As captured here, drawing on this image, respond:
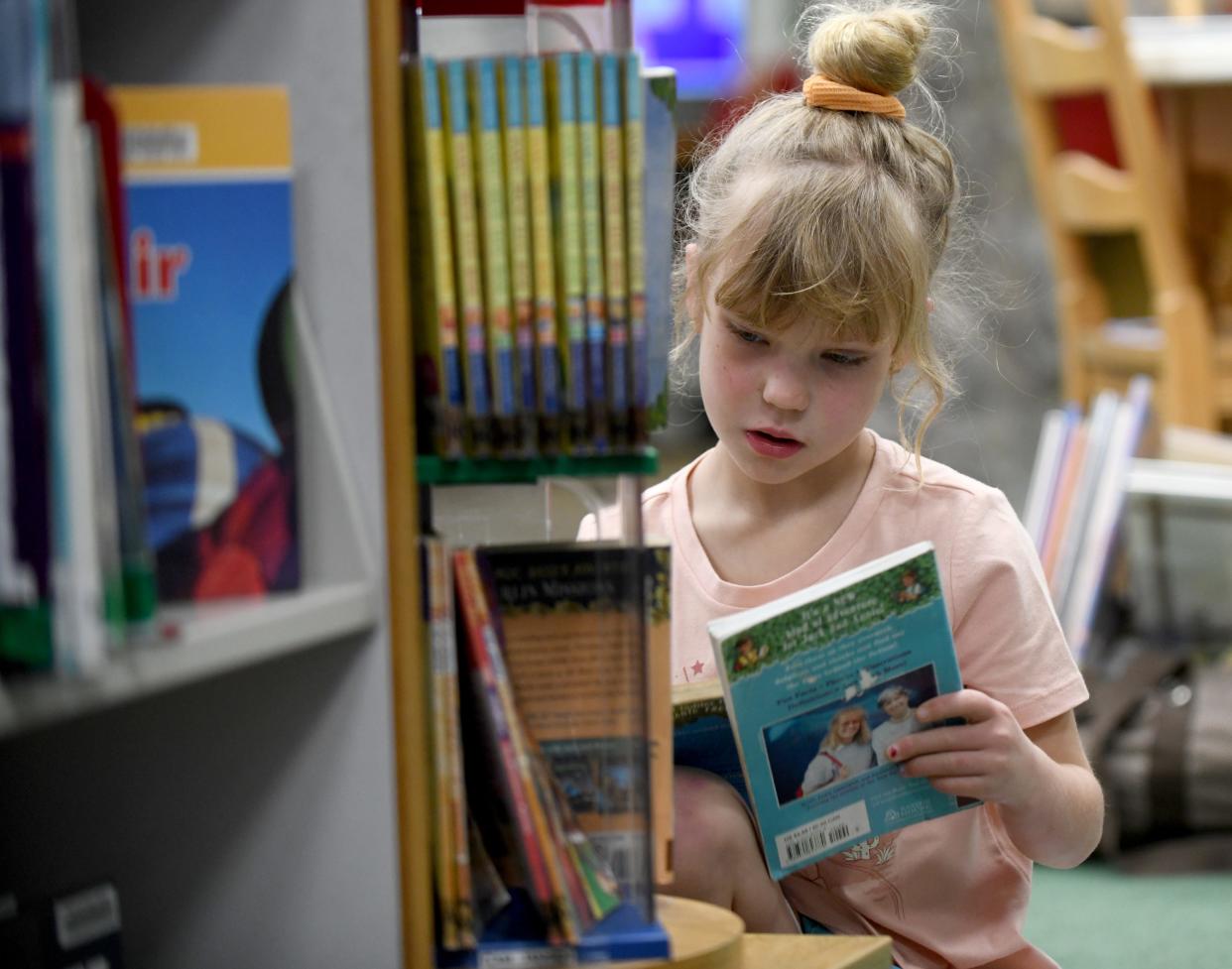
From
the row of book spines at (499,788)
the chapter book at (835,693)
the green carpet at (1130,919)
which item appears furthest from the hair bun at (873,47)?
the green carpet at (1130,919)

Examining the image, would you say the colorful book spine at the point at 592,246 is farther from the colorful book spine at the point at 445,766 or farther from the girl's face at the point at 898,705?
the girl's face at the point at 898,705

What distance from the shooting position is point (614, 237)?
0.87 metres

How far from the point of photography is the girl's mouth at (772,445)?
1297mm

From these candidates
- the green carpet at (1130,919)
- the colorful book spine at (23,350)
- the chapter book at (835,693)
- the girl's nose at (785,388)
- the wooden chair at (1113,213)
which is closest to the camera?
the colorful book spine at (23,350)

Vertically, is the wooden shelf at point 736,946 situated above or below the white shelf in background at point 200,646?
below

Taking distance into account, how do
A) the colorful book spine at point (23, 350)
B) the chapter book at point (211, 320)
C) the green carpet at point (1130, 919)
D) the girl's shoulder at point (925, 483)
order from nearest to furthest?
1. the colorful book spine at point (23, 350)
2. the chapter book at point (211, 320)
3. the girl's shoulder at point (925, 483)
4. the green carpet at point (1130, 919)

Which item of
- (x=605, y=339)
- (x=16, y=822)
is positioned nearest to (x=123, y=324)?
(x=605, y=339)

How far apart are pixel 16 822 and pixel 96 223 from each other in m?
0.42

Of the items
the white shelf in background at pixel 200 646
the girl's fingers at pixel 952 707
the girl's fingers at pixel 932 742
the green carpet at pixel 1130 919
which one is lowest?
the green carpet at pixel 1130 919

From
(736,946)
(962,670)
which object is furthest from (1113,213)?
(736,946)

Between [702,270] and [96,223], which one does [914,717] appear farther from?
[96,223]

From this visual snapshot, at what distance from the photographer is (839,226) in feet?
4.23

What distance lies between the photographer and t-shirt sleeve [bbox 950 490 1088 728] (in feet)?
4.17

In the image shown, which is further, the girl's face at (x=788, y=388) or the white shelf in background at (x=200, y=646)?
the girl's face at (x=788, y=388)
